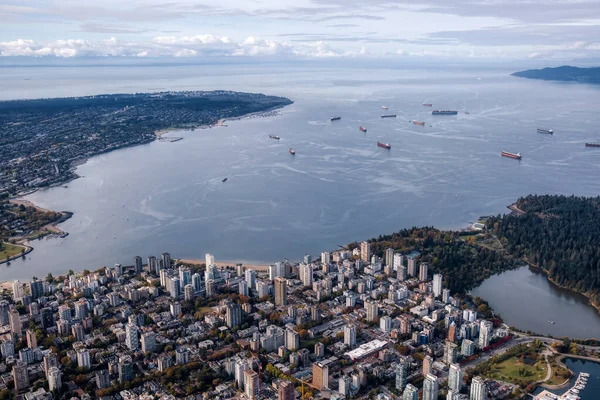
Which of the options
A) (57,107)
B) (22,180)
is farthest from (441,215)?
(57,107)

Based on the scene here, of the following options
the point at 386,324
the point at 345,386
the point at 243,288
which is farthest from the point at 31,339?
the point at 386,324

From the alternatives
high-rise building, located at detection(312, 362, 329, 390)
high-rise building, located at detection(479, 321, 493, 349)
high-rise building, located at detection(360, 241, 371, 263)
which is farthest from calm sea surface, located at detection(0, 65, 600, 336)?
high-rise building, located at detection(312, 362, 329, 390)

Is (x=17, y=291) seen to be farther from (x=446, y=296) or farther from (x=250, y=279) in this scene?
(x=446, y=296)

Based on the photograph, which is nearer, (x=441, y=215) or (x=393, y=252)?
(x=393, y=252)

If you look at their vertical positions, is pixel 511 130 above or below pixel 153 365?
above

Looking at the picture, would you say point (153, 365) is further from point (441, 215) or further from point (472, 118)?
point (472, 118)

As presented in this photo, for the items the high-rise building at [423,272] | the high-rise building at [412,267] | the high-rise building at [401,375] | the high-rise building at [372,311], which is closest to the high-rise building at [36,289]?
the high-rise building at [372,311]

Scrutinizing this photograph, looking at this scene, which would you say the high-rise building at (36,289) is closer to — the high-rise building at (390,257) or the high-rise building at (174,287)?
the high-rise building at (174,287)

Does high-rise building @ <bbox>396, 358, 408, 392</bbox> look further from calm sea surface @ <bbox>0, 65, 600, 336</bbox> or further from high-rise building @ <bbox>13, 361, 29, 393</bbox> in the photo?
high-rise building @ <bbox>13, 361, 29, 393</bbox>
